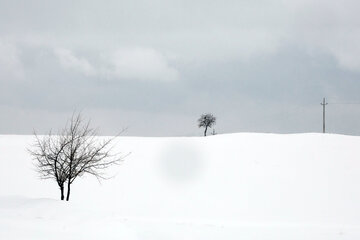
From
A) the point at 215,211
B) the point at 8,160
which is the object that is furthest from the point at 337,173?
the point at 8,160

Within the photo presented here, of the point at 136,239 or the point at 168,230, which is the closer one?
the point at 136,239

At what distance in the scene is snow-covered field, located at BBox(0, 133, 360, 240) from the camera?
12883mm

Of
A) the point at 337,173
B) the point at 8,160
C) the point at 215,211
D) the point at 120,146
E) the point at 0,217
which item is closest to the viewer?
the point at 0,217

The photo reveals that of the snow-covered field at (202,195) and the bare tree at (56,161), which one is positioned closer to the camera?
the snow-covered field at (202,195)

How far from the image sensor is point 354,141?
136 feet

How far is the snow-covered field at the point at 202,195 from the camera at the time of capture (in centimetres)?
1288

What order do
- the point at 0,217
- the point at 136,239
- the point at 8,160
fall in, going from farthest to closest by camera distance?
the point at 8,160
the point at 0,217
the point at 136,239

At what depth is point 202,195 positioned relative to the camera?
24359 mm

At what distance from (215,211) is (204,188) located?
4.49 m

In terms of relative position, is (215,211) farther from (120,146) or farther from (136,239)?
(120,146)

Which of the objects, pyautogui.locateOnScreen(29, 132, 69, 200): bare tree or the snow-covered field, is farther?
pyautogui.locateOnScreen(29, 132, 69, 200): bare tree

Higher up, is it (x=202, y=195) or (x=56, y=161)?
(x=56, y=161)

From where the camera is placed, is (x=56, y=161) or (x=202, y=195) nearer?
(x=56, y=161)

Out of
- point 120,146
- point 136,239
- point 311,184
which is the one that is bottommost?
point 136,239
